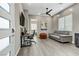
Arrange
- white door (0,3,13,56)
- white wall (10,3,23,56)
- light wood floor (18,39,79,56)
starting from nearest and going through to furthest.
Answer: white door (0,3,13,56) < white wall (10,3,23,56) < light wood floor (18,39,79,56)

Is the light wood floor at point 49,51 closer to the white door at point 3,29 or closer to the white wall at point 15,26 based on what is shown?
the white wall at point 15,26

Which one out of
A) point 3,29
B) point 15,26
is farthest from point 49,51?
point 3,29

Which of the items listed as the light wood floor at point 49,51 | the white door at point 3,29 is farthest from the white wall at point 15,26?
the light wood floor at point 49,51

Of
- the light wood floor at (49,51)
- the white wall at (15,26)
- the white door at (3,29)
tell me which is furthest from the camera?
the light wood floor at (49,51)

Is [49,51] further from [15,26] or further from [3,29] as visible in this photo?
[3,29]

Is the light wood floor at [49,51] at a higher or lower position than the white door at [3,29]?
lower

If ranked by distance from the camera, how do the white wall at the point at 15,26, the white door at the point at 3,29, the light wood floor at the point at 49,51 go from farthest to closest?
the light wood floor at the point at 49,51 < the white wall at the point at 15,26 < the white door at the point at 3,29

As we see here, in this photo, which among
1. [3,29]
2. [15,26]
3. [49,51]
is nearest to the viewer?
[3,29]

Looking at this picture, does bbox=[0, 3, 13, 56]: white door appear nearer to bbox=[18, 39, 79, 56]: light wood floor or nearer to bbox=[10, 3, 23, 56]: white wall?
bbox=[10, 3, 23, 56]: white wall

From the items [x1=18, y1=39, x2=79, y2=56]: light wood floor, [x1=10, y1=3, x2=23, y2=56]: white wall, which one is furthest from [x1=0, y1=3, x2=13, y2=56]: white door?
[x1=18, y1=39, x2=79, y2=56]: light wood floor

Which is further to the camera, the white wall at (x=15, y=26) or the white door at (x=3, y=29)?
the white wall at (x=15, y=26)

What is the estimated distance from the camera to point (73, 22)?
7398 millimetres

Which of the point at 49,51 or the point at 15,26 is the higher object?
the point at 15,26

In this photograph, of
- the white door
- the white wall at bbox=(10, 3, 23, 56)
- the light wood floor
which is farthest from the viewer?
the light wood floor
